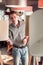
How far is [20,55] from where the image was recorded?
0.94 m

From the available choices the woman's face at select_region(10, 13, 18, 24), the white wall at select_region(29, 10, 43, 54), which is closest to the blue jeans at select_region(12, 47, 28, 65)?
the woman's face at select_region(10, 13, 18, 24)

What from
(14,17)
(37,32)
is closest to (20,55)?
(14,17)

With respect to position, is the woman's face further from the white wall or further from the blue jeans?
the white wall

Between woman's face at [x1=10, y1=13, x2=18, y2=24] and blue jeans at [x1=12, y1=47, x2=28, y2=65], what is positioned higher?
woman's face at [x1=10, y1=13, x2=18, y2=24]

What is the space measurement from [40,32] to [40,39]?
2 cm

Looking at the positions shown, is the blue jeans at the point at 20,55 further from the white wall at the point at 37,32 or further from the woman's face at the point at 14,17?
the white wall at the point at 37,32

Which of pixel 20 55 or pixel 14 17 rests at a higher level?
pixel 14 17

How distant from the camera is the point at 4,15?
2.83 ft

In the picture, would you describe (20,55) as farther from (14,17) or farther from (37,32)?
(37,32)

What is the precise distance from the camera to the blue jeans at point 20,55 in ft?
3.01

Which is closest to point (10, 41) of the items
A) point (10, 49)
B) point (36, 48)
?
point (10, 49)

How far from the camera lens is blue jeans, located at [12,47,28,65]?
0.92m

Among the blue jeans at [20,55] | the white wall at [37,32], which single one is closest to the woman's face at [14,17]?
the blue jeans at [20,55]

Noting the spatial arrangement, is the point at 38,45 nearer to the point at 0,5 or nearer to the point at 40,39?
the point at 40,39
